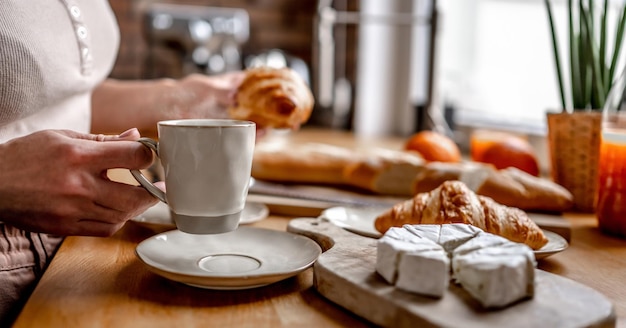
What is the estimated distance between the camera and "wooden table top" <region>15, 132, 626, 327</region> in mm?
559

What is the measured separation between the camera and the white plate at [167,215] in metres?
0.88

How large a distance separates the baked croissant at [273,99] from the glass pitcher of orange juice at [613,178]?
0.49 meters

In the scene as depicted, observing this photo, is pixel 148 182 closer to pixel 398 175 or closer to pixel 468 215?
pixel 468 215

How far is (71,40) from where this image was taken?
0.83 m

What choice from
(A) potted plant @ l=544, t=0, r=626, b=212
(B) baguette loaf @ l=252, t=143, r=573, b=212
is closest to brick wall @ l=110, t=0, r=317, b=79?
(B) baguette loaf @ l=252, t=143, r=573, b=212

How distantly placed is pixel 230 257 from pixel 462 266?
27 cm

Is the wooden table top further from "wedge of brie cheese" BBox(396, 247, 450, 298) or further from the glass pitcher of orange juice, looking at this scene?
the glass pitcher of orange juice

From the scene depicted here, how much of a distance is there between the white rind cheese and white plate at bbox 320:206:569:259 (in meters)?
0.21

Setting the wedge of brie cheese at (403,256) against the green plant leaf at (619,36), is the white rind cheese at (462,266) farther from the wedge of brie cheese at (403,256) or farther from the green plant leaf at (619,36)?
the green plant leaf at (619,36)

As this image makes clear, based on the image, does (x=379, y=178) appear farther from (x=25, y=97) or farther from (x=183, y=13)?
(x=183, y=13)

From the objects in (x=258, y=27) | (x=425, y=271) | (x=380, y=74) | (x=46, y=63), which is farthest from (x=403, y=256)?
(x=258, y=27)

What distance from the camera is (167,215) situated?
3.05 feet

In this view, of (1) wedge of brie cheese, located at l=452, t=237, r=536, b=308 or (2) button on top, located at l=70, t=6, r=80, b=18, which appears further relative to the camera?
(2) button on top, located at l=70, t=6, r=80, b=18

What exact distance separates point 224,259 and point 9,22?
0.35 m
